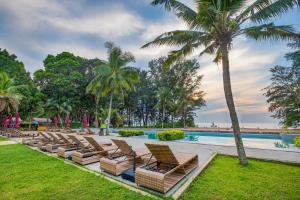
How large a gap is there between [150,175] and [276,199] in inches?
99.6

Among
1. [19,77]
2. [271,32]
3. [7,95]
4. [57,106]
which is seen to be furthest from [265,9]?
[57,106]

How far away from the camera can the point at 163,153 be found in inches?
170

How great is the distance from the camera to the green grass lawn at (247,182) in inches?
140

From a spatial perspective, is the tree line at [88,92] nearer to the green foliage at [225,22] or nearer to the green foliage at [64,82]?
the green foliage at [64,82]

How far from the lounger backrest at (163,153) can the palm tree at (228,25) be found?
2.91m

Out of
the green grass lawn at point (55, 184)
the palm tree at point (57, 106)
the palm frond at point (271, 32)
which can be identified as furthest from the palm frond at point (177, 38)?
the palm tree at point (57, 106)

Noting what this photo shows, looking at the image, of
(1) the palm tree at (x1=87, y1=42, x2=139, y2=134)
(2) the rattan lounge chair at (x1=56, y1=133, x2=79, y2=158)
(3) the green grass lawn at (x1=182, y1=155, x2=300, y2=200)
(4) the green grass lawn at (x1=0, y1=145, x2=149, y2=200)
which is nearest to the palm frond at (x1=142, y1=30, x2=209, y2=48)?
(3) the green grass lawn at (x1=182, y1=155, x2=300, y2=200)

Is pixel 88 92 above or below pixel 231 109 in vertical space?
above

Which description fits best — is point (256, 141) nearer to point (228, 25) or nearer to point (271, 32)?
point (271, 32)

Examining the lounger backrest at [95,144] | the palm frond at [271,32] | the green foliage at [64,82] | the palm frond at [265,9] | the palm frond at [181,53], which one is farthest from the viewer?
the green foliage at [64,82]

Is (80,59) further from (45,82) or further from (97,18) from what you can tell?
(97,18)

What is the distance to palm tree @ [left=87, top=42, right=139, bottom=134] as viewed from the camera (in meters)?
18.6

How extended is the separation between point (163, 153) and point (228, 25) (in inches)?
188

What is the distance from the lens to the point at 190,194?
A: 359 centimetres
